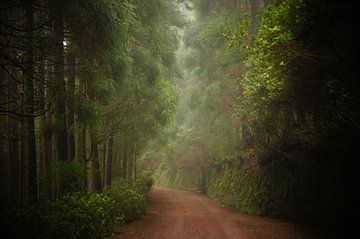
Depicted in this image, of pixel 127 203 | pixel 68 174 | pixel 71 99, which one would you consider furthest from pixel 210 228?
pixel 71 99

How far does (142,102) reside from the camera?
581 inches

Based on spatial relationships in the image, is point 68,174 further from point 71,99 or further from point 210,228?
point 210,228

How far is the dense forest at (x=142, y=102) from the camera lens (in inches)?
287

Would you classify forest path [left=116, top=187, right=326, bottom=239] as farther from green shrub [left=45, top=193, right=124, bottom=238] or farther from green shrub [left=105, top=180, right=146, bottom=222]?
green shrub [left=45, top=193, right=124, bottom=238]

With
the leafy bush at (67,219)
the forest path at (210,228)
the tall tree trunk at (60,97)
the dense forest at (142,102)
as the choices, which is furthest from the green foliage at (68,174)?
the forest path at (210,228)

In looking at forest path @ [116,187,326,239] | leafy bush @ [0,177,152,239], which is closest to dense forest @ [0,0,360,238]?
leafy bush @ [0,177,152,239]

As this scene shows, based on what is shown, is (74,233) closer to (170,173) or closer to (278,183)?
(278,183)

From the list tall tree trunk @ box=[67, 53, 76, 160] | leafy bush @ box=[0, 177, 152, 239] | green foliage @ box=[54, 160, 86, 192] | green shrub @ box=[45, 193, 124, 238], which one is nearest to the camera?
A: leafy bush @ box=[0, 177, 152, 239]

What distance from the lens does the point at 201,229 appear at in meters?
11.1

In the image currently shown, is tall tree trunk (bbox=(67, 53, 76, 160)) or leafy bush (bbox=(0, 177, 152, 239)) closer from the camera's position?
leafy bush (bbox=(0, 177, 152, 239))

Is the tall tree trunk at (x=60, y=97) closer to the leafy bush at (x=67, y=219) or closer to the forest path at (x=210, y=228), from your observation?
the leafy bush at (x=67, y=219)

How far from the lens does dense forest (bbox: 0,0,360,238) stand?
7.28 metres

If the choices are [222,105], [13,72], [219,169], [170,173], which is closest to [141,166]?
[170,173]

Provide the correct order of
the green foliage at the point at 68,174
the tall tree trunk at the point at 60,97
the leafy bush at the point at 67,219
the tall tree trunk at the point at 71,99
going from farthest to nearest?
1. the tall tree trunk at the point at 71,99
2. the green foliage at the point at 68,174
3. the tall tree trunk at the point at 60,97
4. the leafy bush at the point at 67,219
